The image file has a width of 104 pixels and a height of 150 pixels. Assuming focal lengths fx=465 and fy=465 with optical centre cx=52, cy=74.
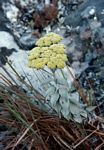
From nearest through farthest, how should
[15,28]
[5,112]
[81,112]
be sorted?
[81,112] → [5,112] → [15,28]

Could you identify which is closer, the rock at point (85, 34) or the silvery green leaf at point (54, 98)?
the silvery green leaf at point (54, 98)

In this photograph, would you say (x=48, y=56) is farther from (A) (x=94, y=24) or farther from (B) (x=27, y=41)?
(B) (x=27, y=41)

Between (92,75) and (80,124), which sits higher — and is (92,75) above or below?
above

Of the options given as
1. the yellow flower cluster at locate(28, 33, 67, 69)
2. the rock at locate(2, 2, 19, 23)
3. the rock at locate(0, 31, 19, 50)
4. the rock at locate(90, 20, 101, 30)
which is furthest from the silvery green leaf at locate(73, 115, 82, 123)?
the rock at locate(2, 2, 19, 23)

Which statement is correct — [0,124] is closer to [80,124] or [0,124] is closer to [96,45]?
[80,124]

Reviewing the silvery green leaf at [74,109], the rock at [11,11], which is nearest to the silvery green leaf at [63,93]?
the silvery green leaf at [74,109]

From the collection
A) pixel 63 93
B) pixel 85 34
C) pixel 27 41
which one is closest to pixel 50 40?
pixel 63 93

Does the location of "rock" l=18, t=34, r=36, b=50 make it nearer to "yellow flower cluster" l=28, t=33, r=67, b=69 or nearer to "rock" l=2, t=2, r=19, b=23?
"rock" l=2, t=2, r=19, b=23

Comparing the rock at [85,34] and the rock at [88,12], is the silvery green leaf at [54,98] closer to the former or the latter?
the rock at [85,34]

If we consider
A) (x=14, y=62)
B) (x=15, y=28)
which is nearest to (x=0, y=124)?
(x=14, y=62)

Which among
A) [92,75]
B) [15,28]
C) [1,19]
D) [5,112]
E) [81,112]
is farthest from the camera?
[15,28]
